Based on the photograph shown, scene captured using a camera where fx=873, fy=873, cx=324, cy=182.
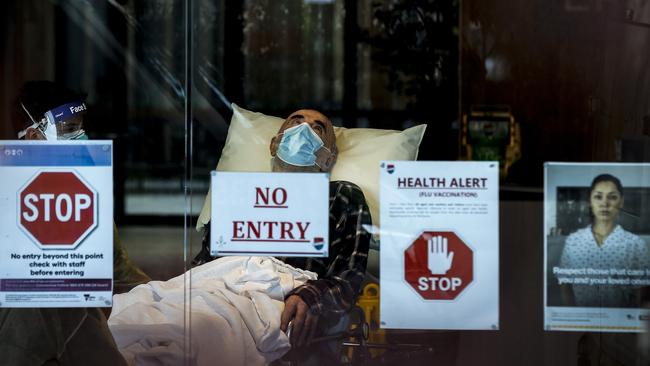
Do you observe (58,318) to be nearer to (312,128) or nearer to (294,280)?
(294,280)

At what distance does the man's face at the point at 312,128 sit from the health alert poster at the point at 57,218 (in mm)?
530

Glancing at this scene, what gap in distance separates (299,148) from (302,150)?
0.04 feet

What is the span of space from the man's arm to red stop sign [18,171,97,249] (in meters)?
0.69

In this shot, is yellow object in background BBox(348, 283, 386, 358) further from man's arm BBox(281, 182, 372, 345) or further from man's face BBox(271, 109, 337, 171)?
man's face BBox(271, 109, 337, 171)

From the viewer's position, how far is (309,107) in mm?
2891

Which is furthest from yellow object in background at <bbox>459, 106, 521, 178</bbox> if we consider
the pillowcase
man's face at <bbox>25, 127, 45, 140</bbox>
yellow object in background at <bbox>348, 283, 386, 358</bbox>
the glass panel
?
man's face at <bbox>25, 127, 45, 140</bbox>

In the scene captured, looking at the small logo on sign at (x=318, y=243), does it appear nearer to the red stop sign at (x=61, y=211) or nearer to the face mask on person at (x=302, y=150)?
the face mask on person at (x=302, y=150)

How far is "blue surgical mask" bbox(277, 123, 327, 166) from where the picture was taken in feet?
8.89

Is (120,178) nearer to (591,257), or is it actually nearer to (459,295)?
(459,295)

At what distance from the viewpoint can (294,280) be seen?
2744mm

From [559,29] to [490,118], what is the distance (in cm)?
35

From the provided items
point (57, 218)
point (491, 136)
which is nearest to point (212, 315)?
point (57, 218)

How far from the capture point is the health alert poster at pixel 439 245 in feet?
Answer: 8.80

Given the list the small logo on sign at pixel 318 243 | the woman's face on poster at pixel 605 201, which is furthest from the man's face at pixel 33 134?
the woman's face on poster at pixel 605 201
